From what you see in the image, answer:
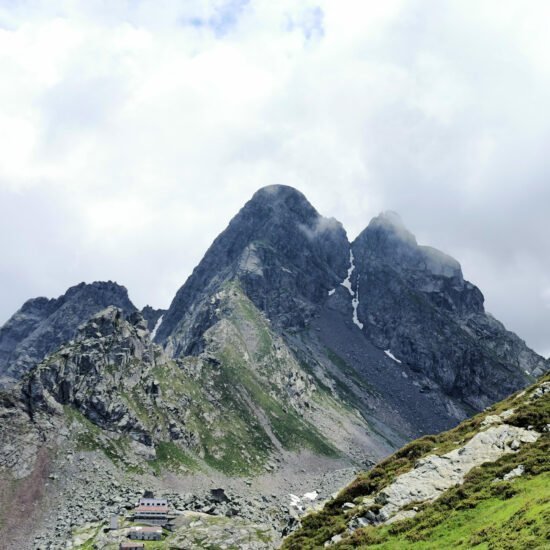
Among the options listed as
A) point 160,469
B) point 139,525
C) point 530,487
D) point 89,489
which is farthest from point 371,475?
point 160,469

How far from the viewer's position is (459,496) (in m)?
36.3

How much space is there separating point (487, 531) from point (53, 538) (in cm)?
13619

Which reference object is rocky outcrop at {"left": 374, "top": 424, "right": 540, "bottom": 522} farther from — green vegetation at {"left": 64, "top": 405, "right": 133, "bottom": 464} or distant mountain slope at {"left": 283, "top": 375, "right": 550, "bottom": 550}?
green vegetation at {"left": 64, "top": 405, "right": 133, "bottom": 464}

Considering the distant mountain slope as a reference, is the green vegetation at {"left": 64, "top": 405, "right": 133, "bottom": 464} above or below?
above

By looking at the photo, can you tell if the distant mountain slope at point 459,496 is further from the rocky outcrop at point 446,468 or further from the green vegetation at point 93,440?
the green vegetation at point 93,440

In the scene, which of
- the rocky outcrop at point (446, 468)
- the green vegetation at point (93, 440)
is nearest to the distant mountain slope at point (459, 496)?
the rocky outcrop at point (446, 468)

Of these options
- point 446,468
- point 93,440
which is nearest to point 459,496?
point 446,468

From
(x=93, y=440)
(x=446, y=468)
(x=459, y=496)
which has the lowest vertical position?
(x=459, y=496)

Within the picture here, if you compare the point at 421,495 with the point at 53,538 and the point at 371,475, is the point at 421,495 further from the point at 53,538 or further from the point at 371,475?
the point at 53,538

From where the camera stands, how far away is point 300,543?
40.0 metres

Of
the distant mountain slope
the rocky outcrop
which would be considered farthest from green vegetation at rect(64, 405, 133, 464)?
the rocky outcrop

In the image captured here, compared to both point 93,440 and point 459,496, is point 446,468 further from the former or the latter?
point 93,440

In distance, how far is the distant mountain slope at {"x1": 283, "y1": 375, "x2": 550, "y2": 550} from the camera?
30.9m

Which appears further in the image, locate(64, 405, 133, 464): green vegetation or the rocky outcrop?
locate(64, 405, 133, 464): green vegetation
